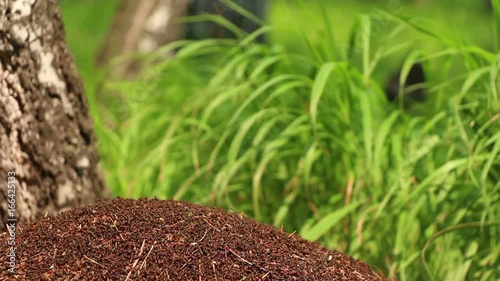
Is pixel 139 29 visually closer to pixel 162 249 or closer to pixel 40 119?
pixel 40 119

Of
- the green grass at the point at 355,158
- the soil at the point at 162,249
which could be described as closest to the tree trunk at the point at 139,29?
the green grass at the point at 355,158

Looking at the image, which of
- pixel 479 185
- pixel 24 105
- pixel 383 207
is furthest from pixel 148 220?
pixel 479 185

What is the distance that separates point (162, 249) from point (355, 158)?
3.80 feet

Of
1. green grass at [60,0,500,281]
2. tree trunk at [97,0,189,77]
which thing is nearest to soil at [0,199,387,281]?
green grass at [60,0,500,281]

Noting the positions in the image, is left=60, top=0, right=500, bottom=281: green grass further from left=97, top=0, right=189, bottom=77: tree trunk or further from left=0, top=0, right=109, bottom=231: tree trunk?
left=97, top=0, right=189, bottom=77: tree trunk

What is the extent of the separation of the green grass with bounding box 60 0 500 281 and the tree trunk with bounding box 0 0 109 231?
0.48 m

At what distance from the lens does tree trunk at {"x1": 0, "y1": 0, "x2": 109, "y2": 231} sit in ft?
Answer: 7.32

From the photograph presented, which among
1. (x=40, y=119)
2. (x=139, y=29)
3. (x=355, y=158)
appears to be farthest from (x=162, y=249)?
(x=139, y=29)

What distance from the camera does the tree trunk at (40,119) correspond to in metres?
2.23

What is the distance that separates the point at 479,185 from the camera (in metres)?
2.41

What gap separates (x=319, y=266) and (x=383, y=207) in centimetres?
70

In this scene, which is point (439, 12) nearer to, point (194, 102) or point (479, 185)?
point (194, 102)

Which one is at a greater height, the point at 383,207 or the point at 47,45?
the point at 47,45

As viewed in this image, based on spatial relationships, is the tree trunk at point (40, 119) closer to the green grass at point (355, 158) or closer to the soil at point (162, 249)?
the soil at point (162, 249)
